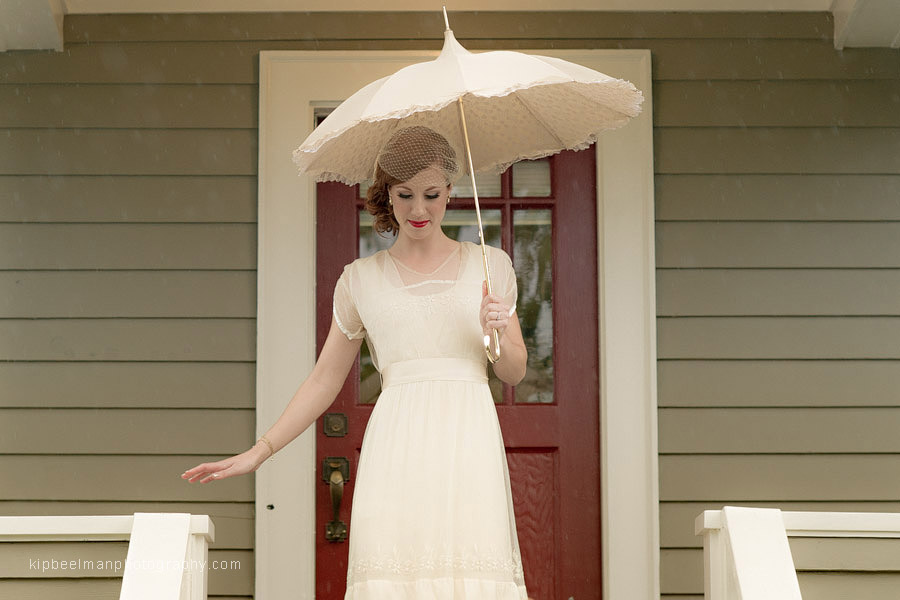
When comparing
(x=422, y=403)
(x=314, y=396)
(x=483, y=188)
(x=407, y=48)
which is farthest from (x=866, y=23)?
(x=314, y=396)

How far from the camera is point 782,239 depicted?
367 centimetres

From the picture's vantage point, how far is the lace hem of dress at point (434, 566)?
2332 mm

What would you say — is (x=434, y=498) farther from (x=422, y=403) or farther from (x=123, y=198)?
(x=123, y=198)

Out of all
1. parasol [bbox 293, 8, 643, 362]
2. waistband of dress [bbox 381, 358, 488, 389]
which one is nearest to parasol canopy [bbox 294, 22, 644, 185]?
parasol [bbox 293, 8, 643, 362]

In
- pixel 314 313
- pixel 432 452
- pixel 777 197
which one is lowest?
pixel 432 452

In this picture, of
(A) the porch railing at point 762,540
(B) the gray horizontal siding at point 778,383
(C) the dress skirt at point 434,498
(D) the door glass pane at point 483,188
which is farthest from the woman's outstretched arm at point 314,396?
(B) the gray horizontal siding at point 778,383

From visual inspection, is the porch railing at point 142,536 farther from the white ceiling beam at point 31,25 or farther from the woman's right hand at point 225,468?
the white ceiling beam at point 31,25

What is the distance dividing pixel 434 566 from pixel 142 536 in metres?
0.68

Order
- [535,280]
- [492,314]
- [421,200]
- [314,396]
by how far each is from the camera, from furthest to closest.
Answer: [535,280]
[314,396]
[421,200]
[492,314]

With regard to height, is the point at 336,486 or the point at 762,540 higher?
the point at 336,486

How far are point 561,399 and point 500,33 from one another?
1.34 m

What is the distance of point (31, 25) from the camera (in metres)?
3.60

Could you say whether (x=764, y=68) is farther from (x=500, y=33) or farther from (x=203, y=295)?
(x=203, y=295)

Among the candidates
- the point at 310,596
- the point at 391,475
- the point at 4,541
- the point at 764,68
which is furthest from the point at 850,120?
the point at 4,541
